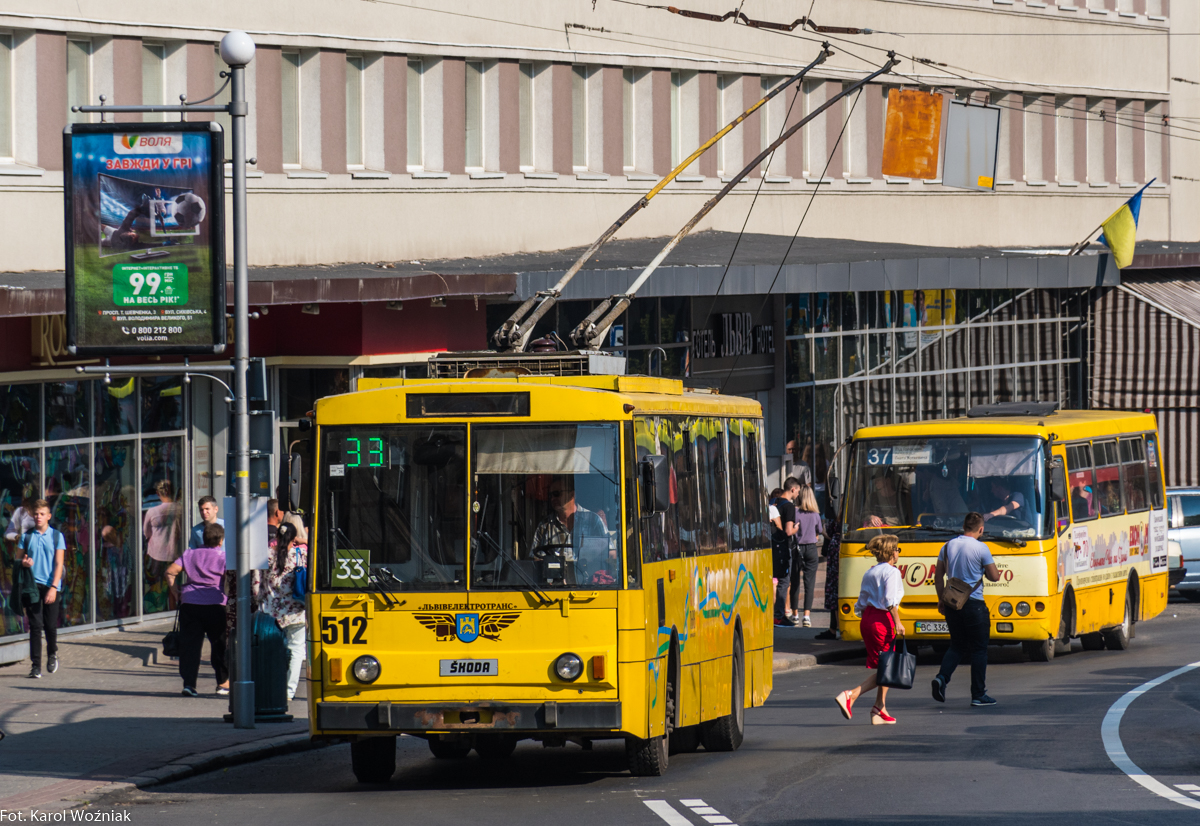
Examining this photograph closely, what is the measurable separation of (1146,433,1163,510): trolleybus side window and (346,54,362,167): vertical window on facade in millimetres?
11530

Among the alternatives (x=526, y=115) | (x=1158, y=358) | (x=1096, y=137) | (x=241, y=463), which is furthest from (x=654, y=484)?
(x=1096, y=137)

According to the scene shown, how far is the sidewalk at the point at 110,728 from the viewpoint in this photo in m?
13.7

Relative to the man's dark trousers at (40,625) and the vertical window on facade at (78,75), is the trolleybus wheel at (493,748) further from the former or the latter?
the vertical window on facade at (78,75)

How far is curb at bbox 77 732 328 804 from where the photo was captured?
13.3 metres

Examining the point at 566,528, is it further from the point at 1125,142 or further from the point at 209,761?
the point at 1125,142

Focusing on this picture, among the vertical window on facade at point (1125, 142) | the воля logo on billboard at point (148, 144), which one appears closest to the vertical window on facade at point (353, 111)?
the воля logo on billboard at point (148, 144)

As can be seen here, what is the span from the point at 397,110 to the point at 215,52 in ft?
11.6

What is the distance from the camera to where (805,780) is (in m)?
13.3

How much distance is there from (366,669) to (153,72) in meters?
15.1

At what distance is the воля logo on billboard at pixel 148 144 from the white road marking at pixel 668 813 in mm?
7057

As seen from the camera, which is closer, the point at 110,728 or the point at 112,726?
the point at 110,728

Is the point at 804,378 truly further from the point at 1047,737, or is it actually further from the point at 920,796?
the point at 920,796

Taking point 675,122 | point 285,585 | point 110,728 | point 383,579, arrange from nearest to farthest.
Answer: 1. point 383,579
2. point 110,728
3. point 285,585
4. point 675,122

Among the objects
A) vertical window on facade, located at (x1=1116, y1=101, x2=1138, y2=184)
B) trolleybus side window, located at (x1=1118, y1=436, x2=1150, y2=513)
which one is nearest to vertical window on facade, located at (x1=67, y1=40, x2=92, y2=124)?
trolleybus side window, located at (x1=1118, y1=436, x2=1150, y2=513)
